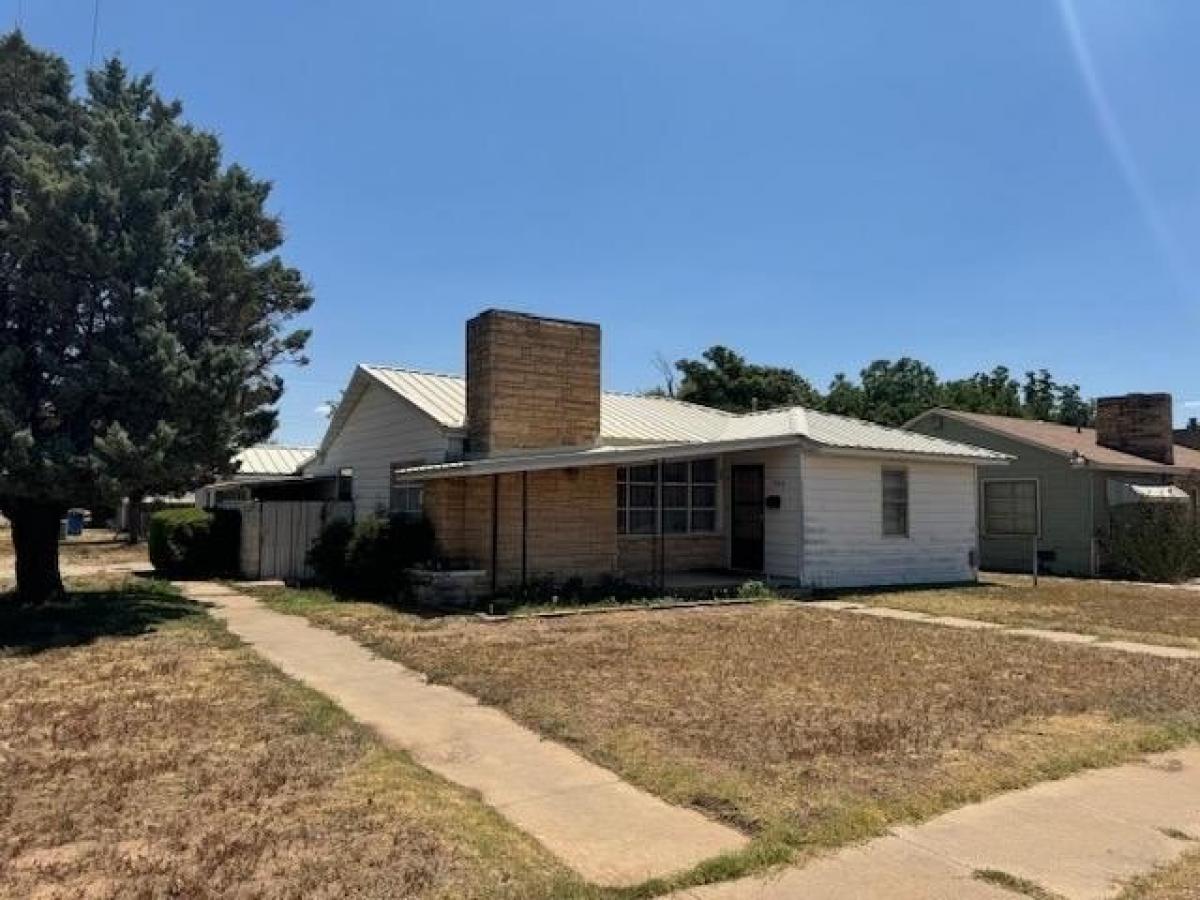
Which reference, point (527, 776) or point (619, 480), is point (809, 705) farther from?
point (619, 480)

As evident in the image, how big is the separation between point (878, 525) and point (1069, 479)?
7811 millimetres

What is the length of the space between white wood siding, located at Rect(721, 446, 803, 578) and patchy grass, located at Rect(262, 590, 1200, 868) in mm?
4167

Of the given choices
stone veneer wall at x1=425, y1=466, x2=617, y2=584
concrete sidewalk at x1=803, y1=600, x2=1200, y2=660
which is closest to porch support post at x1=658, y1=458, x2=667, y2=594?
stone veneer wall at x1=425, y1=466, x2=617, y2=584

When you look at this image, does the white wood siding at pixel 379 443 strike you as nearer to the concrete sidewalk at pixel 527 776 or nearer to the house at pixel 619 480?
the house at pixel 619 480

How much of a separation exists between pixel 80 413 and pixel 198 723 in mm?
6877

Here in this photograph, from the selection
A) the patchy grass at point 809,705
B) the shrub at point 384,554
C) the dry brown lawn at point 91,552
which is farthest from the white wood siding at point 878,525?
the dry brown lawn at point 91,552

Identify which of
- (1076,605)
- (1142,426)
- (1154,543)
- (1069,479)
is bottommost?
(1076,605)

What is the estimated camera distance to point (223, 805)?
4.89 m

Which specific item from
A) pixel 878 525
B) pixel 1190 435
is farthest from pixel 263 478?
pixel 1190 435

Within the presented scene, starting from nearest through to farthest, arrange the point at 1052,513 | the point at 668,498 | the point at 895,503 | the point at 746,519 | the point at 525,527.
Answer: the point at 525,527 < the point at 668,498 < the point at 746,519 < the point at 895,503 < the point at 1052,513

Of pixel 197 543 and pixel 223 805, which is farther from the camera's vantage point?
pixel 197 543

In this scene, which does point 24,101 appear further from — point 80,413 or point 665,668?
point 665,668

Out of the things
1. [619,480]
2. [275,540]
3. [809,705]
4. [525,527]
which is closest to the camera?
[809,705]

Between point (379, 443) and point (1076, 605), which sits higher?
point (379, 443)
